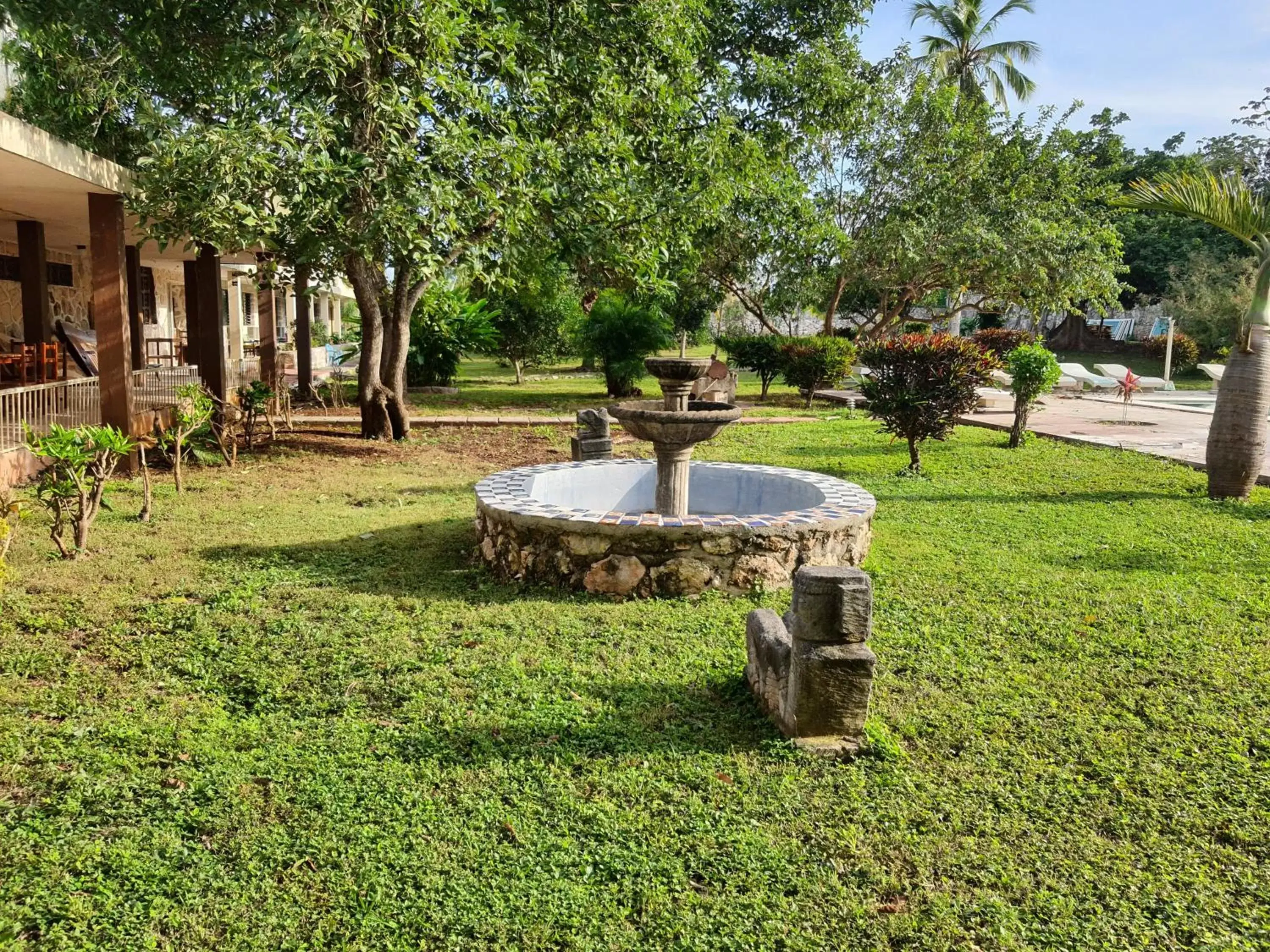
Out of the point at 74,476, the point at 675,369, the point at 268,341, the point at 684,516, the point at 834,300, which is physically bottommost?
the point at 684,516

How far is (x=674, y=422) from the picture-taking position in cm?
653

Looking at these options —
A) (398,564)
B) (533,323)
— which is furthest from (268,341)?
(398,564)

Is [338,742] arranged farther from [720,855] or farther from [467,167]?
[467,167]

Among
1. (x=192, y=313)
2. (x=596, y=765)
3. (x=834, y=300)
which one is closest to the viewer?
(x=596, y=765)

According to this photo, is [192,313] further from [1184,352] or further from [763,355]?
[1184,352]

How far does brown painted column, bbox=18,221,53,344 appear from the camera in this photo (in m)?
12.3

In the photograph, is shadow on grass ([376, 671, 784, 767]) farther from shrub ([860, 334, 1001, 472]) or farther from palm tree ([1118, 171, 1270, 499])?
palm tree ([1118, 171, 1270, 499])

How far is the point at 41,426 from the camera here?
9.49 meters

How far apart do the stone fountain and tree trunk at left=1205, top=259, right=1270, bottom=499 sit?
5.34m

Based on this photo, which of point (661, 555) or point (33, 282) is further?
point (33, 282)

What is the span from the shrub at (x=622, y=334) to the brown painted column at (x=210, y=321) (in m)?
7.88

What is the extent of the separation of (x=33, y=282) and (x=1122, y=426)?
1655cm

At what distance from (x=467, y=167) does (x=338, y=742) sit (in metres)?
8.12

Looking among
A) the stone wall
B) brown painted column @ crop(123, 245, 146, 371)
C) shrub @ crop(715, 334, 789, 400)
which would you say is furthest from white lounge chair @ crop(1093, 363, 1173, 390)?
brown painted column @ crop(123, 245, 146, 371)
